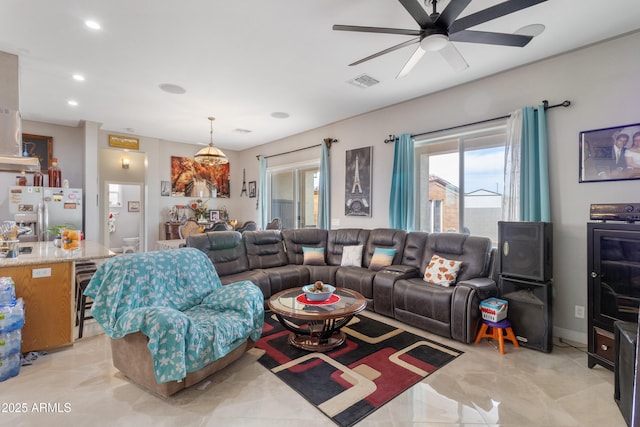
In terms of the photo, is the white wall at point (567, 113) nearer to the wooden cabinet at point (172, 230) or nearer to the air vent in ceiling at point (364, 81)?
the air vent in ceiling at point (364, 81)

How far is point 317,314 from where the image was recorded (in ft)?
8.08

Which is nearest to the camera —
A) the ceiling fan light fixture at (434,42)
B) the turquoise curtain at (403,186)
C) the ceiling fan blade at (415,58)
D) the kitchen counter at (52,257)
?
the ceiling fan light fixture at (434,42)

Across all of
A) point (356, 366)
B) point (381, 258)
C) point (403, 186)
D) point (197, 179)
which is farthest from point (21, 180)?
point (403, 186)

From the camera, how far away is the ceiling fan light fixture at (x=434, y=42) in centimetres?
213

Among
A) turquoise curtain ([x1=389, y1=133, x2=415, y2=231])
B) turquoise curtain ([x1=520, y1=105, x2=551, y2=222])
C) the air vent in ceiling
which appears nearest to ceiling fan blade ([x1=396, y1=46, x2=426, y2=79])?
the air vent in ceiling

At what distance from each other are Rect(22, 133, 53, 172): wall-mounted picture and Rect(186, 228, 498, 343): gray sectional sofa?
4137mm

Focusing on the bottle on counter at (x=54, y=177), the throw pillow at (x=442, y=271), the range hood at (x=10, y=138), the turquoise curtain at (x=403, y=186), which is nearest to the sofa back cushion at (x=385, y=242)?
the turquoise curtain at (x=403, y=186)

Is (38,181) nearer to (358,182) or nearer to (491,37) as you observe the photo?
(358,182)

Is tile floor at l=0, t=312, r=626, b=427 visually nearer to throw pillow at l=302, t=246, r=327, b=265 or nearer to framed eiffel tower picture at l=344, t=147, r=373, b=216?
throw pillow at l=302, t=246, r=327, b=265

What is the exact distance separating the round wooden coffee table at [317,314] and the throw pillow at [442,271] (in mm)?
1058

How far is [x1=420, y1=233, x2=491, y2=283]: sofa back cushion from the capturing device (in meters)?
3.32

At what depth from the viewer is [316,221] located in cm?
616

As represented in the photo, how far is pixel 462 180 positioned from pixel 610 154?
143cm

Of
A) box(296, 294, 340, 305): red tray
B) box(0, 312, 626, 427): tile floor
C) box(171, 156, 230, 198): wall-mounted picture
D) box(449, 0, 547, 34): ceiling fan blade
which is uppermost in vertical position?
box(449, 0, 547, 34): ceiling fan blade
